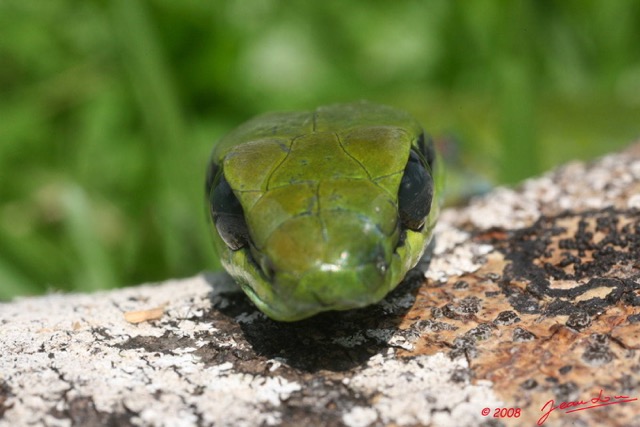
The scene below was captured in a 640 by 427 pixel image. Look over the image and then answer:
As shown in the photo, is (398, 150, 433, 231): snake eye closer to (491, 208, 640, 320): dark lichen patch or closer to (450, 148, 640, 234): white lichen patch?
(491, 208, 640, 320): dark lichen patch

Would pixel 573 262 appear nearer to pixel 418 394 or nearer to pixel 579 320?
pixel 579 320

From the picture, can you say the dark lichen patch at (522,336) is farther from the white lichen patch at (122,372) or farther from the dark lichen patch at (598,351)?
the white lichen patch at (122,372)

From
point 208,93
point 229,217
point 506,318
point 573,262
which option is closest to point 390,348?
point 506,318

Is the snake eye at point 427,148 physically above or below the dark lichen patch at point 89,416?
above

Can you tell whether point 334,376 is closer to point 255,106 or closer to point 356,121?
point 356,121
